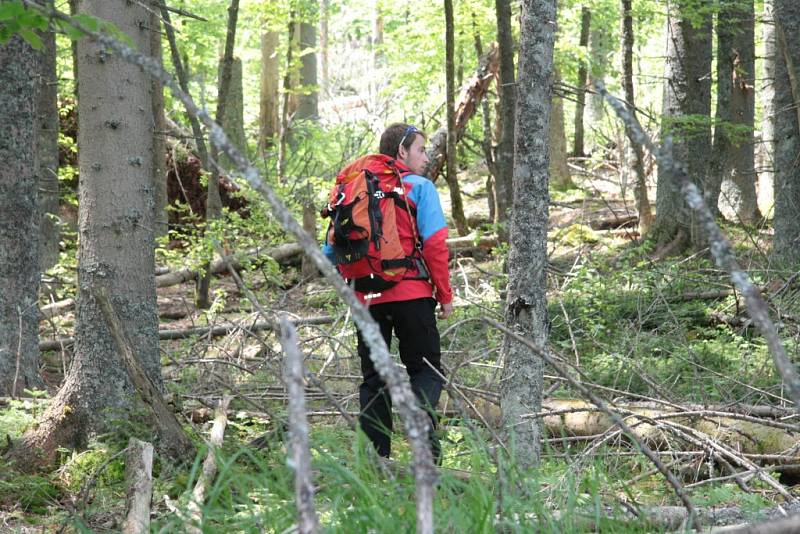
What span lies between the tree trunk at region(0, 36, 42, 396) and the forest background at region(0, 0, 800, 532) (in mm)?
17

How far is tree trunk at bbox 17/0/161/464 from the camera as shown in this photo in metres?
5.38

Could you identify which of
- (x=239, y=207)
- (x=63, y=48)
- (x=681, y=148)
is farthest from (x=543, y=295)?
(x=63, y=48)

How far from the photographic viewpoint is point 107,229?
5453 mm

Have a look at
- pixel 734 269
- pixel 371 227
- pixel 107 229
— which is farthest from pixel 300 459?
pixel 107 229

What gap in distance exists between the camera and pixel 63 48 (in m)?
14.6

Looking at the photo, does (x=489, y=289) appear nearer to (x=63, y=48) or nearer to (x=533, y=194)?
(x=533, y=194)

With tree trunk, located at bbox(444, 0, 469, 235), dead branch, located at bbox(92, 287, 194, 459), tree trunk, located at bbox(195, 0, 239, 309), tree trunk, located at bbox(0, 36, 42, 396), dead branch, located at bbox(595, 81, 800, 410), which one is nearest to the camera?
dead branch, located at bbox(595, 81, 800, 410)

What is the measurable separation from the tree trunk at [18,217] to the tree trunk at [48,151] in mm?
3067

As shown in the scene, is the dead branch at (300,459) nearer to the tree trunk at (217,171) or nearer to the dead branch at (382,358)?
the dead branch at (382,358)

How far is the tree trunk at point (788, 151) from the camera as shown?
954 centimetres

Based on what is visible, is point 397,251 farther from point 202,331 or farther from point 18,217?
point 202,331

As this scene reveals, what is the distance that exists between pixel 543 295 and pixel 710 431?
1.62 meters

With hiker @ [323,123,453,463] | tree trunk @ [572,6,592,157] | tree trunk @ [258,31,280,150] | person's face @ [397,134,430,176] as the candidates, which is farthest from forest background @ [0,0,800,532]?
tree trunk @ [258,31,280,150]

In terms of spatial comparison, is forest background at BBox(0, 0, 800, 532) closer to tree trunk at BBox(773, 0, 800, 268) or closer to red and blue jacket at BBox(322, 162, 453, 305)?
tree trunk at BBox(773, 0, 800, 268)
